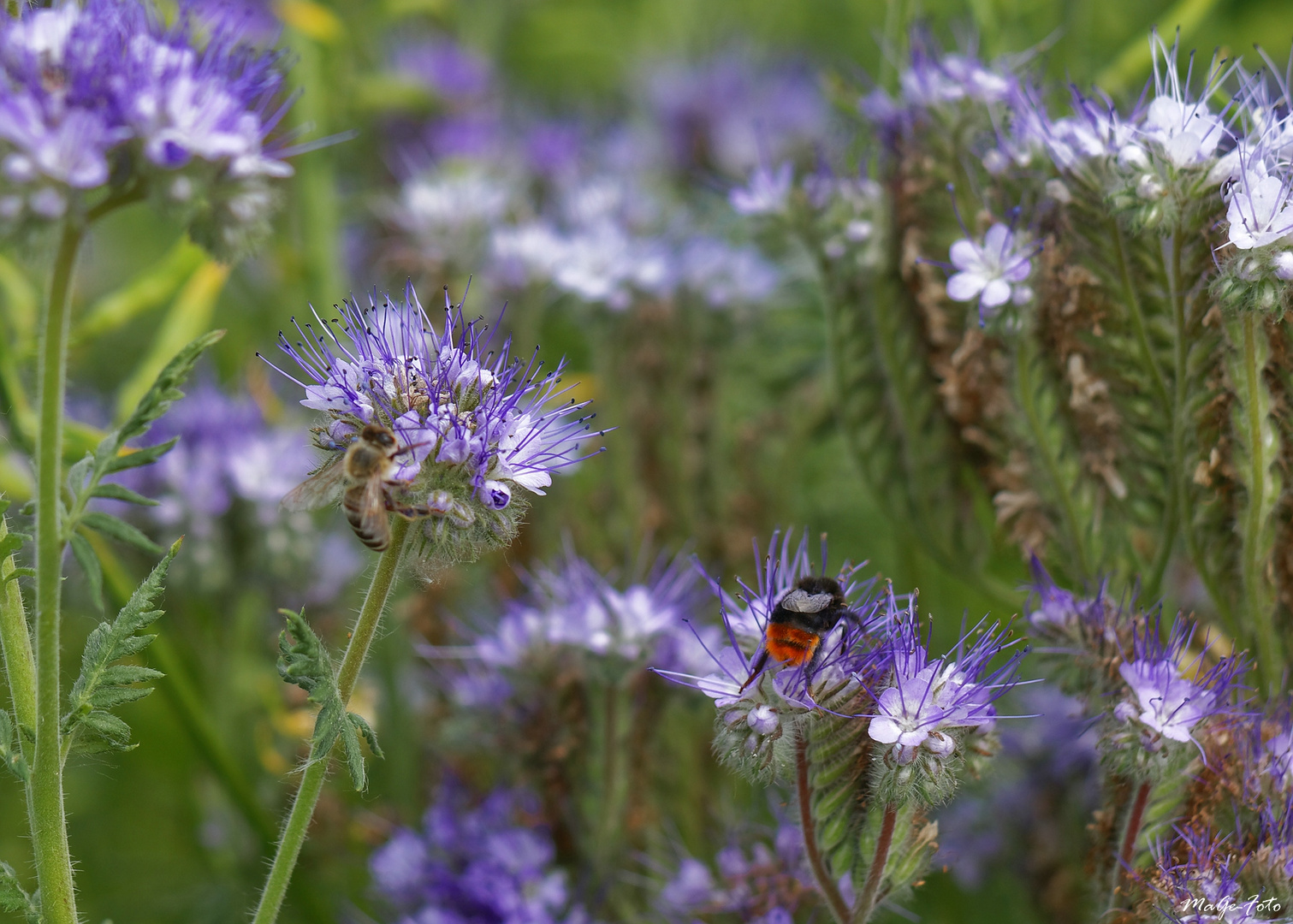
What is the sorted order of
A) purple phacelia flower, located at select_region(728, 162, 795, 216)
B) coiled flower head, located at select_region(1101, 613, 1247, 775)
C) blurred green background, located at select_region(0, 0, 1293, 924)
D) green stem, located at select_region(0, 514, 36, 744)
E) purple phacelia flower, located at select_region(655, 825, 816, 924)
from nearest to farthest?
green stem, located at select_region(0, 514, 36, 744) < coiled flower head, located at select_region(1101, 613, 1247, 775) < purple phacelia flower, located at select_region(655, 825, 816, 924) < purple phacelia flower, located at select_region(728, 162, 795, 216) < blurred green background, located at select_region(0, 0, 1293, 924)

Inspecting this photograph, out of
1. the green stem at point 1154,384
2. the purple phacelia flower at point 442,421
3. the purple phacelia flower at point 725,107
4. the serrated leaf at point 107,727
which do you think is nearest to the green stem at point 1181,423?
the green stem at point 1154,384

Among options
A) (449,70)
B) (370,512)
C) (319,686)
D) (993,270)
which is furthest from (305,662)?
(449,70)

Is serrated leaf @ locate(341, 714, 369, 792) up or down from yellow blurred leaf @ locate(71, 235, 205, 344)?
down

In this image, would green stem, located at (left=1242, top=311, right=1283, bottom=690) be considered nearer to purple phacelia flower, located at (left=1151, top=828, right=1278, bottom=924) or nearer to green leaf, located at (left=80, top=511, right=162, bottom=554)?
purple phacelia flower, located at (left=1151, top=828, right=1278, bottom=924)

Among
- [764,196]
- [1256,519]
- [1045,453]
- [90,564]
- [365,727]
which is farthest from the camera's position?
[764,196]

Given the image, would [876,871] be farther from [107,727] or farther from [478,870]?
[107,727]

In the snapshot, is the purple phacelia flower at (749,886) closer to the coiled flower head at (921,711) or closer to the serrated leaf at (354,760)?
the coiled flower head at (921,711)

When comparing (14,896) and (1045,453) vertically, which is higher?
(1045,453)

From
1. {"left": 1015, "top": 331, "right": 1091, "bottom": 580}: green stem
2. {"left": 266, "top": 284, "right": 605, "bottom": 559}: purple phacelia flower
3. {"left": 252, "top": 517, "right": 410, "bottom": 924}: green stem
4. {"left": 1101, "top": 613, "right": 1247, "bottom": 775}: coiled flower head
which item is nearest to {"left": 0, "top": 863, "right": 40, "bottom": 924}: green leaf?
{"left": 252, "top": 517, "right": 410, "bottom": 924}: green stem
